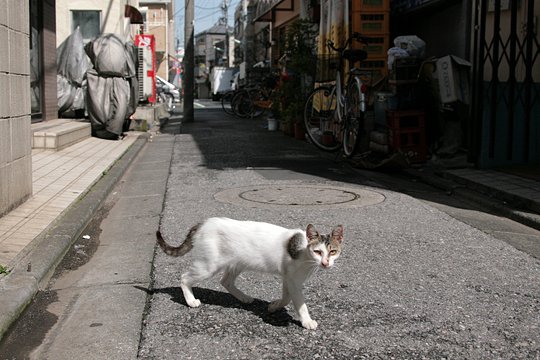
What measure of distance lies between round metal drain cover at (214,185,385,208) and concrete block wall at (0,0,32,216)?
6.55ft

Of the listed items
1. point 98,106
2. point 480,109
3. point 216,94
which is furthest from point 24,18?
point 216,94

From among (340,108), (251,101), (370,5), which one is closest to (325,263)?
(340,108)

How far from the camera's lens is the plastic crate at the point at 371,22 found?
12.9 metres

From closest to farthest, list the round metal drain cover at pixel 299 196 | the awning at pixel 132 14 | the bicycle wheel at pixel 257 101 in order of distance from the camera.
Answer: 1. the round metal drain cover at pixel 299 196
2. the awning at pixel 132 14
3. the bicycle wheel at pixel 257 101

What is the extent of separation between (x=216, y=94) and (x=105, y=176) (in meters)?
42.9

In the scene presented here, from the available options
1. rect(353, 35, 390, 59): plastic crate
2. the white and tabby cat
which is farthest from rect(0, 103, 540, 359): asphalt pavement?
rect(353, 35, 390, 59): plastic crate

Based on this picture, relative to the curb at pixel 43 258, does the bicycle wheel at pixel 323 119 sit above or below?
above

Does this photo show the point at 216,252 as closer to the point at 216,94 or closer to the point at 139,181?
the point at 139,181

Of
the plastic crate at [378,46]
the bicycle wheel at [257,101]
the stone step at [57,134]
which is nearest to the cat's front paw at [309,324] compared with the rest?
the stone step at [57,134]

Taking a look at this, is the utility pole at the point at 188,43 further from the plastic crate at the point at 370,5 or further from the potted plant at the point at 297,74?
the plastic crate at the point at 370,5

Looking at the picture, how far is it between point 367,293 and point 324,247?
93 cm

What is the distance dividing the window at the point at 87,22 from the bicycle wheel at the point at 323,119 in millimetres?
10517

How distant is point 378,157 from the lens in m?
10.6

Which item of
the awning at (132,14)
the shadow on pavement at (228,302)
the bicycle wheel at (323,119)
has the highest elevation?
the awning at (132,14)
